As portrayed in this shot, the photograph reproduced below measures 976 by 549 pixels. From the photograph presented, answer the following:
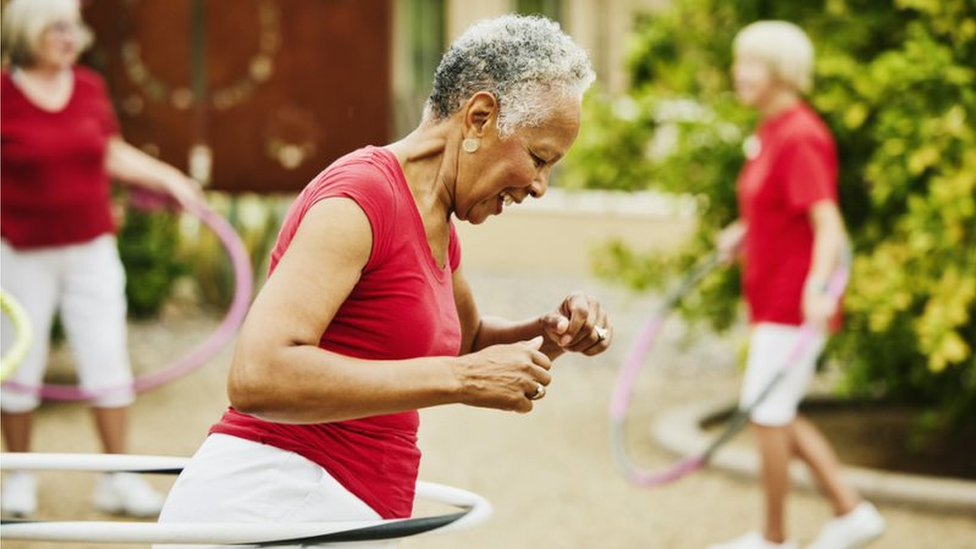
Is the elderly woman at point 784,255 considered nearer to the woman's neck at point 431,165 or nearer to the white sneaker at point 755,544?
the white sneaker at point 755,544

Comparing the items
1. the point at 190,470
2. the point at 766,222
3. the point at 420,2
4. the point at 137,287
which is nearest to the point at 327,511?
the point at 190,470

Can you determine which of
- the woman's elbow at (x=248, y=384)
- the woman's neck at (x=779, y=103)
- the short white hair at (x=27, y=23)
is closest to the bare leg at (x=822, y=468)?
the woman's neck at (x=779, y=103)

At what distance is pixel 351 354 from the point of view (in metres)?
2.86

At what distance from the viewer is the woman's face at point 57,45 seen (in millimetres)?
6195

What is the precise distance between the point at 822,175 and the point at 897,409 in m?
3.97

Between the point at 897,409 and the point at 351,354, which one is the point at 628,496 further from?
the point at 351,354

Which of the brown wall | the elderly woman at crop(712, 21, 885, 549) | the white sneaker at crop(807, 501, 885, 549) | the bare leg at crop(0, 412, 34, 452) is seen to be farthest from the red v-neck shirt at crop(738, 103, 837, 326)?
the brown wall

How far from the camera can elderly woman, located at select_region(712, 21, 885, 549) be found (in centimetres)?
598

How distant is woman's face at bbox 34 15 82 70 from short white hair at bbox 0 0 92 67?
0.01 m

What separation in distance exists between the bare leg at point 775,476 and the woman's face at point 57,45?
3.13 m

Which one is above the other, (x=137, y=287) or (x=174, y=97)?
(x=174, y=97)

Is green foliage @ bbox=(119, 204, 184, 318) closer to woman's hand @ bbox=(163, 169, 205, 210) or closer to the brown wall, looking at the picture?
the brown wall

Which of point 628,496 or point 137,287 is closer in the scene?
point 628,496

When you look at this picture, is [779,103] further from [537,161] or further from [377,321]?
[377,321]
